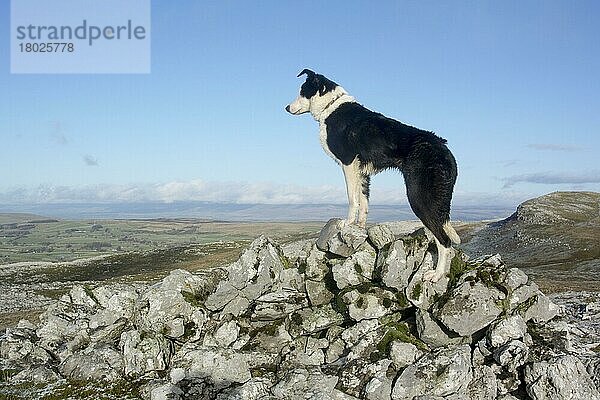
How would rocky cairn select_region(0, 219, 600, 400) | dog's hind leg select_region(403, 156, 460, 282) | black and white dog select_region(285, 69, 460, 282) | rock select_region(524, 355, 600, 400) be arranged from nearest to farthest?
rock select_region(524, 355, 600, 400)
rocky cairn select_region(0, 219, 600, 400)
dog's hind leg select_region(403, 156, 460, 282)
black and white dog select_region(285, 69, 460, 282)

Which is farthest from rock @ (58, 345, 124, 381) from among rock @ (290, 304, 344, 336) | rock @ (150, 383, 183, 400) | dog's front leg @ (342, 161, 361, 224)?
dog's front leg @ (342, 161, 361, 224)

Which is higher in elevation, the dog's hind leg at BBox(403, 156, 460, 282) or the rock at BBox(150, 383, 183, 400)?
the dog's hind leg at BBox(403, 156, 460, 282)

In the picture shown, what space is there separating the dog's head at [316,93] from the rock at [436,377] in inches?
315

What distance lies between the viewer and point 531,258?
56938 millimetres

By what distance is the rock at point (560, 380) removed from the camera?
11.0 meters

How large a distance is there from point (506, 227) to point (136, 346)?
71.9 m

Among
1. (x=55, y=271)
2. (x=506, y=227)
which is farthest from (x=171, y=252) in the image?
(x=506, y=227)

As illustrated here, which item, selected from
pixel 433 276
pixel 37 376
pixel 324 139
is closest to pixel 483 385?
pixel 433 276

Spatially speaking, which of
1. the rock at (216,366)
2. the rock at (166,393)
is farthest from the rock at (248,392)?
the rock at (166,393)

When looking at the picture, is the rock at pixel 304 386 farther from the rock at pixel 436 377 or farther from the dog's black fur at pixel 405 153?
the dog's black fur at pixel 405 153

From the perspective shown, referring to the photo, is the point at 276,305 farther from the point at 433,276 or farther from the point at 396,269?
the point at 433,276

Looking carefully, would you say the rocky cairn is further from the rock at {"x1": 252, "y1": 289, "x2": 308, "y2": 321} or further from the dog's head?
the dog's head

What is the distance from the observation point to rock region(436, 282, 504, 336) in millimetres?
13148

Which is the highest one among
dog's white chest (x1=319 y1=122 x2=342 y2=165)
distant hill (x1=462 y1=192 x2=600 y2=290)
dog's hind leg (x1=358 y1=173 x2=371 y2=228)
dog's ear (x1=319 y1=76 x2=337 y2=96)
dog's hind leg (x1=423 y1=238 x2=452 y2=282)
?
dog's ear (x1=319 y1=76 x2=337 y2=96)
